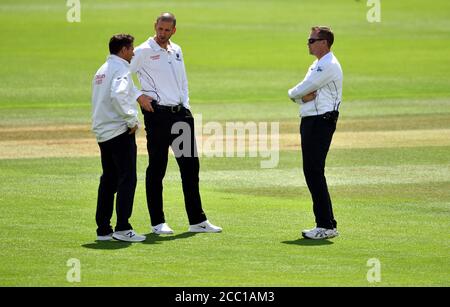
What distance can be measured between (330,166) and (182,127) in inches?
237

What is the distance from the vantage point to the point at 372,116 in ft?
82.0

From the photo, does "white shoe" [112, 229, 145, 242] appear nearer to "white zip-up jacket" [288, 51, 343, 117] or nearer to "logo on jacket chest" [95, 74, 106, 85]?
"logo on jacket chest" [95, 74, 106, 85]

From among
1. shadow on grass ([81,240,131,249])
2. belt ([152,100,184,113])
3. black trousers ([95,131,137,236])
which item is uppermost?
belt ([152,100,184,113])

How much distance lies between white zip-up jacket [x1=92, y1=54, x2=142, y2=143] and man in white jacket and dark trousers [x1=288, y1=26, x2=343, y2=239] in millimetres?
1723

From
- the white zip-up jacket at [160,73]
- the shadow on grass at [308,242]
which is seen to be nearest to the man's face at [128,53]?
the white zip-up jacket at [160,73]

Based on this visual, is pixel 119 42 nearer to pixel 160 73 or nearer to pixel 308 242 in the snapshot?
pixel 160 73

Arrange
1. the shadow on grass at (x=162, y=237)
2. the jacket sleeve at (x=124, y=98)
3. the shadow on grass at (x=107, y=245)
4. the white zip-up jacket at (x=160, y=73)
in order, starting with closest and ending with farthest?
the shadow on grass at (x=107, y=245) < the jacket sleeve at (x=124, y=98) < the shadow on grass at (x=162, y=237) < the white zip-up jacket at (x=160, y=73)

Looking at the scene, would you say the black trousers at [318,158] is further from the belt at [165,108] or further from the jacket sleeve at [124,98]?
the jacket sleeve at [124,98]

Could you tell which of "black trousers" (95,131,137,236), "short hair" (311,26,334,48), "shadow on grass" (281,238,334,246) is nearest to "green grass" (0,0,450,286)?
"shadow on grass" (281,238,334,246)

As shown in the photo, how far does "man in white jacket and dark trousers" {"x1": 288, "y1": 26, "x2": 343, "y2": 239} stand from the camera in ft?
40.1

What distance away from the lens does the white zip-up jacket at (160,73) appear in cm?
1265

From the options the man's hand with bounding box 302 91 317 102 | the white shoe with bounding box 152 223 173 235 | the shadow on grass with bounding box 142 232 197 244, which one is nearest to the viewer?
the shadow on grass with bounding box 142 232 197 244

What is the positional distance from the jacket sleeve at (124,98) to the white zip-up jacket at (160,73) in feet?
2.31
